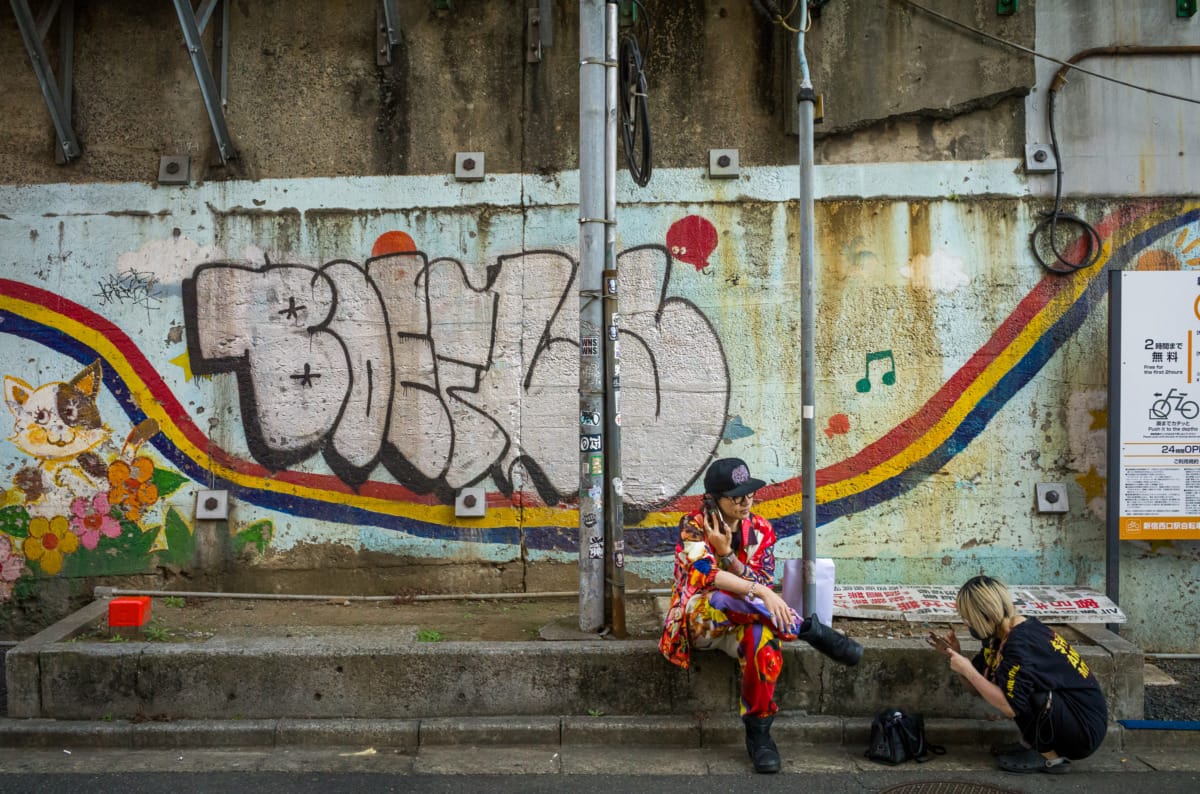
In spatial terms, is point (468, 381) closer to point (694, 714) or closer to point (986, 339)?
point (694, 714)

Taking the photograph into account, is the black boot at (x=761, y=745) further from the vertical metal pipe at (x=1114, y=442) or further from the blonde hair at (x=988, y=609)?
the vertical metal pipe at (x=1114, y=442)

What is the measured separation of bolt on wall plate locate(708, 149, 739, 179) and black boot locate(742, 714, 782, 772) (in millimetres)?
3666

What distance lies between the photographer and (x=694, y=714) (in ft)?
17.8

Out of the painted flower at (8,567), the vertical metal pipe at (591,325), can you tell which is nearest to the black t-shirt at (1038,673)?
the vertical metal pipe at (591,325)

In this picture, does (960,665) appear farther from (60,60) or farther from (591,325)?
(60,60)

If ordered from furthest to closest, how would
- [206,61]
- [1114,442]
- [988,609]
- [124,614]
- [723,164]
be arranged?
[723,164], [206,61], [1114,442], [124,614], [988,609]

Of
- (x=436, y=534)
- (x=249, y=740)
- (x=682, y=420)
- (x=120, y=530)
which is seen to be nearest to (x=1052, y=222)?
(x=682, y=420)

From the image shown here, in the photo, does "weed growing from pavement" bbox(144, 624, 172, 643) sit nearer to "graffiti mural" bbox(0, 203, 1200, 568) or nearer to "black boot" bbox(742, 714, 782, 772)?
"graffiti mural" bbox(0, 203, 1200, 568)

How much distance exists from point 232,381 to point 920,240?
4843mm

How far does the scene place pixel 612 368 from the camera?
5875mm

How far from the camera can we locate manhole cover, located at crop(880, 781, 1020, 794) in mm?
4695

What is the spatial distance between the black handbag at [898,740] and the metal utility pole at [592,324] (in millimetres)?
1620

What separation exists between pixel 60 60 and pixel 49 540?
336 centimetres

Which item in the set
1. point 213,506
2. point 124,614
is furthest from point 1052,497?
point 124,614
